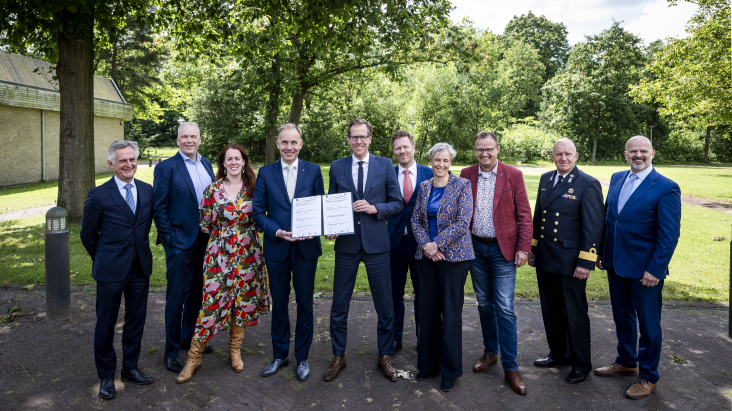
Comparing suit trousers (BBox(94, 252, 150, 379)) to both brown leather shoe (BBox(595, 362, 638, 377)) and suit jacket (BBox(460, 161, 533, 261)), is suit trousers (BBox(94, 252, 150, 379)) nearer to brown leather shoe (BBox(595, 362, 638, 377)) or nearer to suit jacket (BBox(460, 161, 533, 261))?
suit jacket (BBox(460, 161, 533, 261))

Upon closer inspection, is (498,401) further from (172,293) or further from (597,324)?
(172,293)

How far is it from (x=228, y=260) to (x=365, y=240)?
1382 millimetres

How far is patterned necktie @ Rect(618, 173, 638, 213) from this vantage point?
13.9 feet

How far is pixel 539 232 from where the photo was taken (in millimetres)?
4410

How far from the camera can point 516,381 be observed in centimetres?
404

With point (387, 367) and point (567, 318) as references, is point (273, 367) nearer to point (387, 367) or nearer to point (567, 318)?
point (387, 367)

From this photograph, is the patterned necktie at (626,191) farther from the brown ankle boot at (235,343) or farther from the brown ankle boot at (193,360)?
the brown ankle boot at (193,360)

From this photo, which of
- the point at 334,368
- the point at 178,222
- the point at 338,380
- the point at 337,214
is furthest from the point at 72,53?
the point at 338,380

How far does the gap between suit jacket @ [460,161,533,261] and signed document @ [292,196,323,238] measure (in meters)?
1.52

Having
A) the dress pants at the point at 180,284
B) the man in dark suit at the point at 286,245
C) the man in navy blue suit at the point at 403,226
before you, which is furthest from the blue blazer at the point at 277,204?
the man in navy blue suit at the point at 403,226

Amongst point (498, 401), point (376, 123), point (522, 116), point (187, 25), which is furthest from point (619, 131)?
point (498, 401)

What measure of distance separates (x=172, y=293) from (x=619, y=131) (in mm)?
51973

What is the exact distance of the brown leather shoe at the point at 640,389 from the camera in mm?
3869

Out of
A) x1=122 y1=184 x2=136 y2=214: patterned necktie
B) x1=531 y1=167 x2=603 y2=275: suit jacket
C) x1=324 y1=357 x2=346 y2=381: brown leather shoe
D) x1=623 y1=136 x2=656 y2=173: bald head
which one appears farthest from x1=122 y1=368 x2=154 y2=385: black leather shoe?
x1=623 y1=136 x2=656 y2=173: bald head
